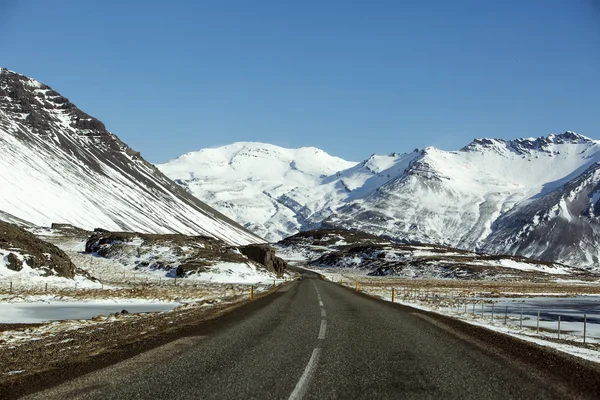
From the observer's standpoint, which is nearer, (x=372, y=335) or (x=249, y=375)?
(x=249, y=375)

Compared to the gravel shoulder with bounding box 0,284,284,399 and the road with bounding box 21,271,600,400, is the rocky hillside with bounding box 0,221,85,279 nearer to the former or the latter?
the gravel shoulder with bounding box 0,284,284,399

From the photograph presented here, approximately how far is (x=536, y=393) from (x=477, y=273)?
143745 millimetres

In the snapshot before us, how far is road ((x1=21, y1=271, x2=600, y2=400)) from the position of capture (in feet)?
28.8

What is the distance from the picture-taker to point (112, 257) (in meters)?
87.2

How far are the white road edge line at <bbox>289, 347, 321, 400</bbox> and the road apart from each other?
0.02 metres

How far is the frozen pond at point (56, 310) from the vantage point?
76.5ft

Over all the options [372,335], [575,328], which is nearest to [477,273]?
[575,328]

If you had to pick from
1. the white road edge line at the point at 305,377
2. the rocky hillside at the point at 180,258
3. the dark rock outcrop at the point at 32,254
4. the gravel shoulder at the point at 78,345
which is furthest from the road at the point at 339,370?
the rocky hillside at the point at 180,258

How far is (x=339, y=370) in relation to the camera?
34.6 ft

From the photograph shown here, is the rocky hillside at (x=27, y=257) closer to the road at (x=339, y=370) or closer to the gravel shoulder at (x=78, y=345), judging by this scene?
the gravel shoulder at (x=78, y=345)

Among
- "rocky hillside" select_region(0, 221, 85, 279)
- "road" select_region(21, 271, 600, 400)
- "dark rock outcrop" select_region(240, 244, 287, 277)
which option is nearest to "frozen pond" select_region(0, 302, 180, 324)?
"road" select_region(21, 271, 600, 400)

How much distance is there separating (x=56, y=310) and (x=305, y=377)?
21404 mm

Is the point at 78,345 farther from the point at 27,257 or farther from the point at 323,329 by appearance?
the point at 27,257

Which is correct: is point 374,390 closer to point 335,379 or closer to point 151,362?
point 335,379
